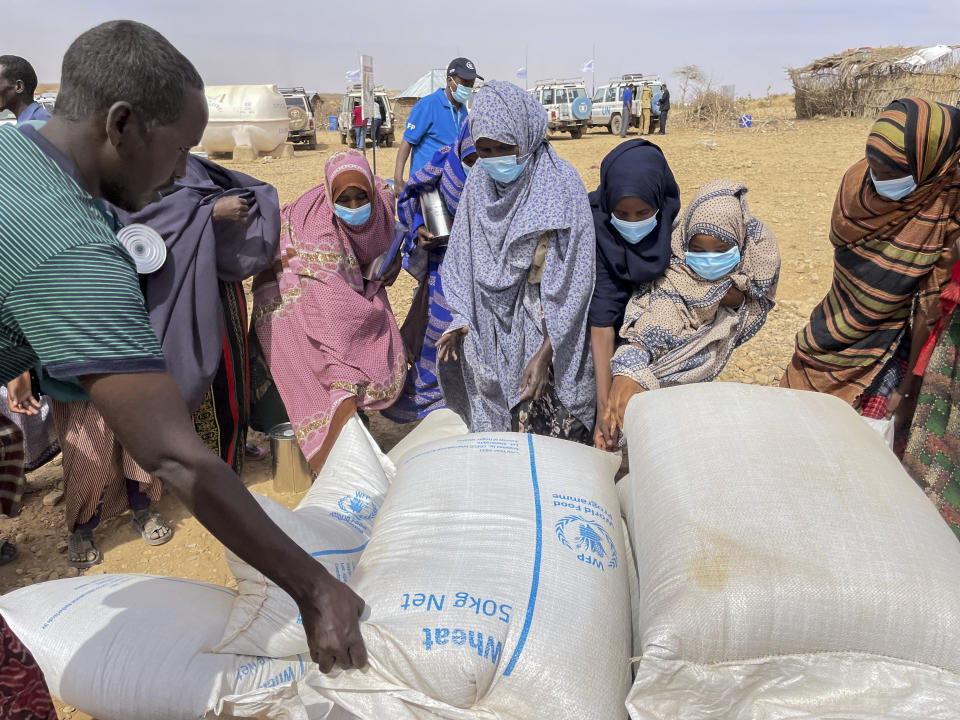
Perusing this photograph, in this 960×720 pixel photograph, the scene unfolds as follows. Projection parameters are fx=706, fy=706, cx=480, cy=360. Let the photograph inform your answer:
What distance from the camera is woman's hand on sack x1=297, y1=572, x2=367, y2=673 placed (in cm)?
124

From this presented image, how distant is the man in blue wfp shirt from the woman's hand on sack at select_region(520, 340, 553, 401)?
10.2ft

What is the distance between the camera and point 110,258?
40.4 inches

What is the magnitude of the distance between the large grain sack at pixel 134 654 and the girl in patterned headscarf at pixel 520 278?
1448 millimetres

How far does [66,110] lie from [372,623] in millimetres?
1052

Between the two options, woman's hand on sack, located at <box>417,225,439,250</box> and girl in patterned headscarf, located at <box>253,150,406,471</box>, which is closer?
girl in patterned headscarf, located at <box>253,150,406,471</box>

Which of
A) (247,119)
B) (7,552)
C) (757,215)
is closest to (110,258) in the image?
(7,552)

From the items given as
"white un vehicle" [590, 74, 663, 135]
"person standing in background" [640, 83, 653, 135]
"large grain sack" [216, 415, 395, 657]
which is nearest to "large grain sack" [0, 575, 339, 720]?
"large grain sack" [216, 415, 395, 657]

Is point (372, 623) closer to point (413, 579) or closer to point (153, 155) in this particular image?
point (413, 579)

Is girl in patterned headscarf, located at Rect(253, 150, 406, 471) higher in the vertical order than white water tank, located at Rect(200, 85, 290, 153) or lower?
lower

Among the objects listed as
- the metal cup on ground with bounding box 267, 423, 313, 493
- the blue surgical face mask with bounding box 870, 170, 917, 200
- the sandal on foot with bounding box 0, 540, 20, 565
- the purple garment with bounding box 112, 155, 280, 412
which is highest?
the blue surgical face mask with bounding box 870, 170, 917, 200

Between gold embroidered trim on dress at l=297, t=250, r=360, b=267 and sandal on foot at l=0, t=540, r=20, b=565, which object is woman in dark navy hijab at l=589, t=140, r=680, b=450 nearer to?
gold embroidered trim on dress at l=297, t=250, r=360, b=267

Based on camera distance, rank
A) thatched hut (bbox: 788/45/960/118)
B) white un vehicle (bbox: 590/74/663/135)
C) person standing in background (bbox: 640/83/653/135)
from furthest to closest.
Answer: white un vehicle (bbox: 590/74/663/135), person standing in background (bbox: 640/83/653/135), thatched hut (bbox: 788/45/960/118)

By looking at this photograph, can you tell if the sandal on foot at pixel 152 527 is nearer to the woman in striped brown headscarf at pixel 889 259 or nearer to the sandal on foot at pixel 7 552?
the sandal on foot at pixel 7 552

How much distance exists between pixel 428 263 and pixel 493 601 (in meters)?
2.27
